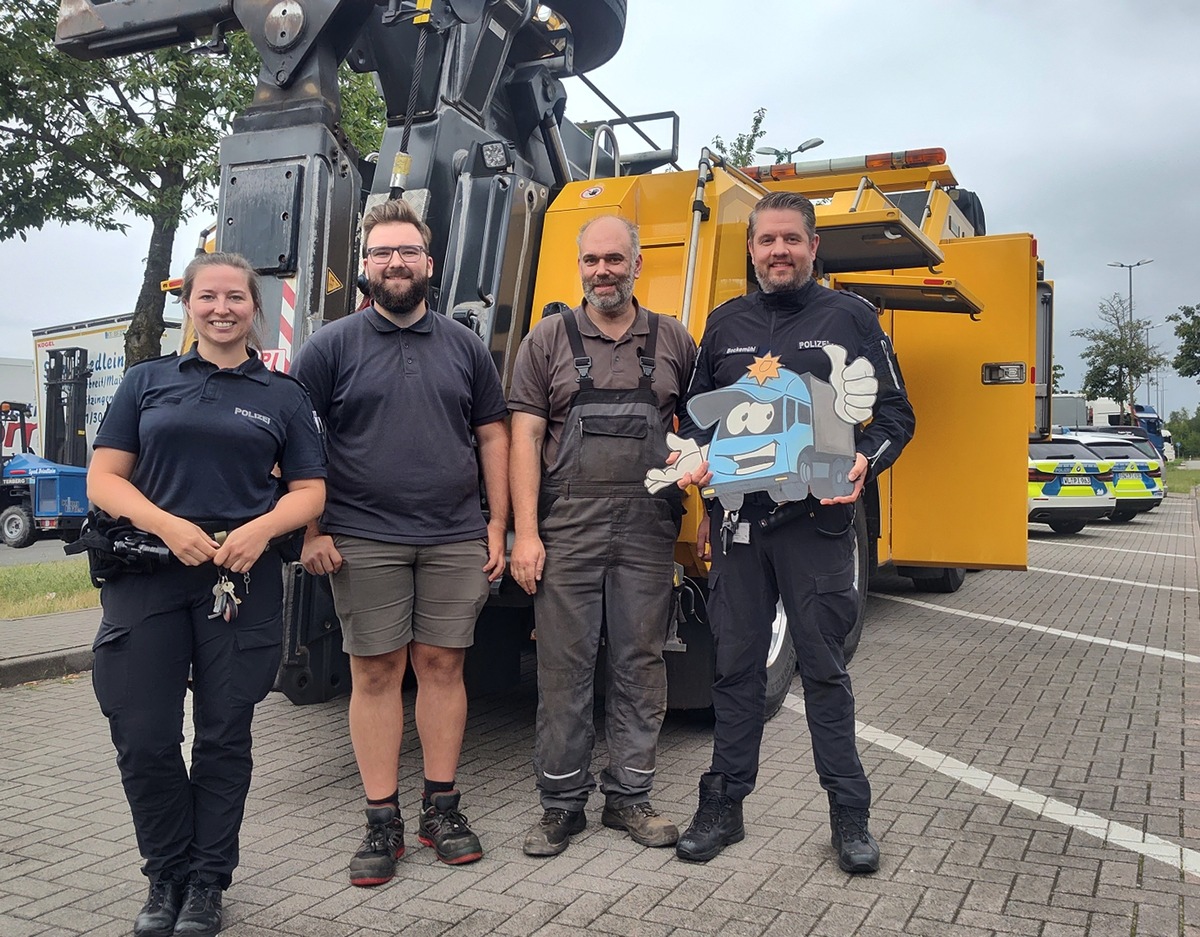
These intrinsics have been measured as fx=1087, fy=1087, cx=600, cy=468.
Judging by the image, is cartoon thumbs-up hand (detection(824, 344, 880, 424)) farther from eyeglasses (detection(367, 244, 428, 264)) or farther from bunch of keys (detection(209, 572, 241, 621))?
bunch of keys (detection(209, 572, 241, 621))

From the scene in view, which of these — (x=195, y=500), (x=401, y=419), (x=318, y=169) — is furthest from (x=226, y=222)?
(x=195, y=500)

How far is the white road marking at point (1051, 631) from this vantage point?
6.96 m

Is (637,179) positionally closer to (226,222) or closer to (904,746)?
(226,222)

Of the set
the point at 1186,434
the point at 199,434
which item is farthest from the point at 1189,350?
the point at 199,434

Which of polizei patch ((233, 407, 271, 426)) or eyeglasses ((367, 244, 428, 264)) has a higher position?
eyeglasses ((367, 244, 428, 264))

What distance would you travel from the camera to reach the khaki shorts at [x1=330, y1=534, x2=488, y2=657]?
3457 millimetres

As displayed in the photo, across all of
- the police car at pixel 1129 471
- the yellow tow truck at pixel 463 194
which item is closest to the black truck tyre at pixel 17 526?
the yellow tow truck at pixel 463 194

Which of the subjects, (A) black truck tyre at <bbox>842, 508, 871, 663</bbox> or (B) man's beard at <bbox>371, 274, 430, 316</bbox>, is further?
(A) black truck tyre at <bbox>842, 508, 871, 663</bbox>

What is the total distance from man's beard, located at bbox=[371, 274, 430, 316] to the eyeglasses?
5 cm

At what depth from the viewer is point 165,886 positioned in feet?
10.0

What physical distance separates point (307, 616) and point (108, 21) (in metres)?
2.83

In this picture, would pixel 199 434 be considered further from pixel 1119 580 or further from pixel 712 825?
pixel 1119 580

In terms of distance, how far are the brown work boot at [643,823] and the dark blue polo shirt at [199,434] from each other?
1626 mm

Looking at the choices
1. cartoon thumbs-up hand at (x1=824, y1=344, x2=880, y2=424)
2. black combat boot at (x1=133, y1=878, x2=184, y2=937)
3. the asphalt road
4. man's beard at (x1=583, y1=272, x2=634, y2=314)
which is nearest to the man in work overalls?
man's beard at (x1=583, y1=272, x2=634, y2=314)
